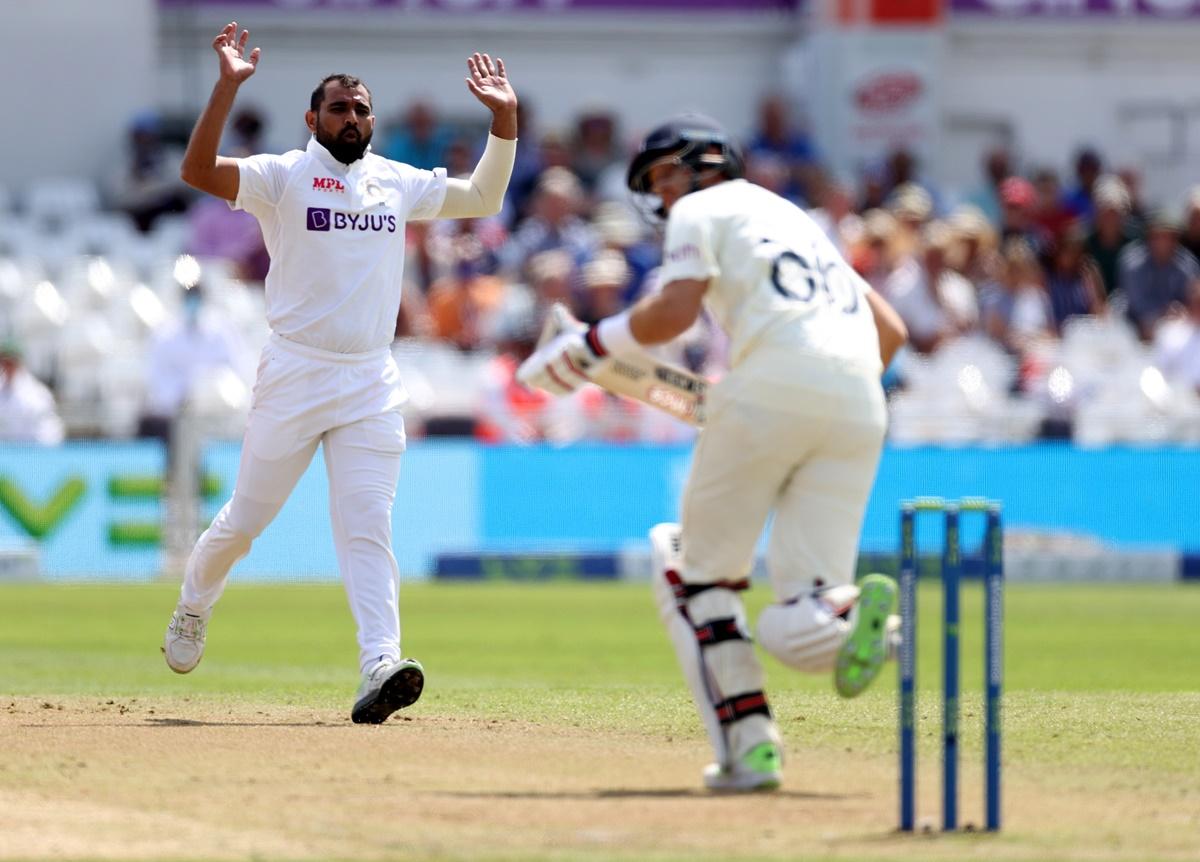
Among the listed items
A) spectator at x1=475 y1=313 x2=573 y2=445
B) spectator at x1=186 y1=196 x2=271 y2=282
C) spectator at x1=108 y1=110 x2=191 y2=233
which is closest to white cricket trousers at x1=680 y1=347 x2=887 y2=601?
spectator at x1=475 y1=313 x2=573 y2=445

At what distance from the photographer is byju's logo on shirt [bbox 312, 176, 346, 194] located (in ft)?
25.6

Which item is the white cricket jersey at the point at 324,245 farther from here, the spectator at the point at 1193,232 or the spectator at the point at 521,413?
the spectator at the point at 1193,232

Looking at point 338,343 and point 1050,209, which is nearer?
point 338,343

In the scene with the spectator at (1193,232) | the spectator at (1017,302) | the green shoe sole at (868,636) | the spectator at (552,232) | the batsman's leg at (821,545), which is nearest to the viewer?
the green shoe sole at (868,636)

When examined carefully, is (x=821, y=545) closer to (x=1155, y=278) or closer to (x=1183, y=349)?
(x=1183, y=349)

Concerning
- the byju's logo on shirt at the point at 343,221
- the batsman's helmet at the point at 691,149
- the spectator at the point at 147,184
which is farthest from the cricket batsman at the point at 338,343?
the spectator at the point at 147,184

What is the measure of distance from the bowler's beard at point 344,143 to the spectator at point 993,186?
1681 centimetres

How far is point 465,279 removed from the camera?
1973 cm

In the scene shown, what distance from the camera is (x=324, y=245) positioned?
779 centimetres

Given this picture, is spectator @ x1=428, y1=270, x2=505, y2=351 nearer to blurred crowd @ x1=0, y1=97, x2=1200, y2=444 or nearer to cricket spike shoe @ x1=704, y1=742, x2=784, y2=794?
blurred crowd @ x1=0, y1=97, x2=1200, y2=444

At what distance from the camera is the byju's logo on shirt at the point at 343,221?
25.5 feet

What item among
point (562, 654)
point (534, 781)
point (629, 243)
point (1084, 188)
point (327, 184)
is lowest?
point (562, 654)

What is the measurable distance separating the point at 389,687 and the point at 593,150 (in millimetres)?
15989

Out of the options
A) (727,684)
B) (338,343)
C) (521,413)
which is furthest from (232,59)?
(521,413)
